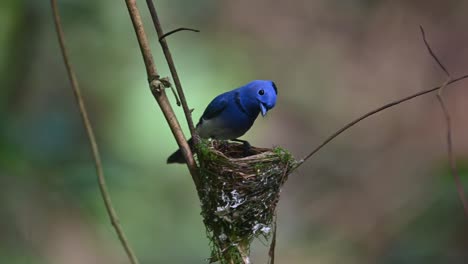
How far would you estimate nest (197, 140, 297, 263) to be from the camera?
2486mm

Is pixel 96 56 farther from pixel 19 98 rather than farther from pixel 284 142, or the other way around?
pixel 284 142

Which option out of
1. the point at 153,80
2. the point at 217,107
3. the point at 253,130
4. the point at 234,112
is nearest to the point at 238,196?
the point at 153,80

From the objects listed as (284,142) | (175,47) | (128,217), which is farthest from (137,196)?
(284,142)

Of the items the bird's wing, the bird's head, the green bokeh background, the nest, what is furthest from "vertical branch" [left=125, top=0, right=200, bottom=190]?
the bird's wing

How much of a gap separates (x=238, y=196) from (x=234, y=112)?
1.42 metres

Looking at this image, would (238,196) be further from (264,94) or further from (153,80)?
(264,94)

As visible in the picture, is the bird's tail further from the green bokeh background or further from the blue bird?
the green bokeh background

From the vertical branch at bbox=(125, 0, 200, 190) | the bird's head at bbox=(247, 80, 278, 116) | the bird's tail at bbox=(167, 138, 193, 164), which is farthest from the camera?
the bird's tail at bbox=(167, 138, 193, 164)

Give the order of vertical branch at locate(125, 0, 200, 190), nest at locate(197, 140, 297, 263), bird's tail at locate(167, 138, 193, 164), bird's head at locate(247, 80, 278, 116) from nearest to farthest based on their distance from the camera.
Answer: vertical branch at locate(125, 0, 200, 190) < nest at locate(197, 140, 297, 263) < bird's head at locate(247, 80, 278, 116) < bird's tail at locate(167, 138, 193, 164)

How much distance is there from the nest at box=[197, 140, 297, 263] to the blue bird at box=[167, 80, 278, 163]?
0.83 meters

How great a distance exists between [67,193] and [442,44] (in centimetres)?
606

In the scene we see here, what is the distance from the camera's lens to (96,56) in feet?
20.5

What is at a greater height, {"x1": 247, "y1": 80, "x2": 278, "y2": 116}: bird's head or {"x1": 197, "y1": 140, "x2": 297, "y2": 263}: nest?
{"x1": 247, "y1": 80, "x2": 278, "y2": 116}: bird's head

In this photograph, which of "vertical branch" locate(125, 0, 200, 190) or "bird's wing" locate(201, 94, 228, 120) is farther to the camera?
"bird's wing" locate(201, 94, 228, 120)
